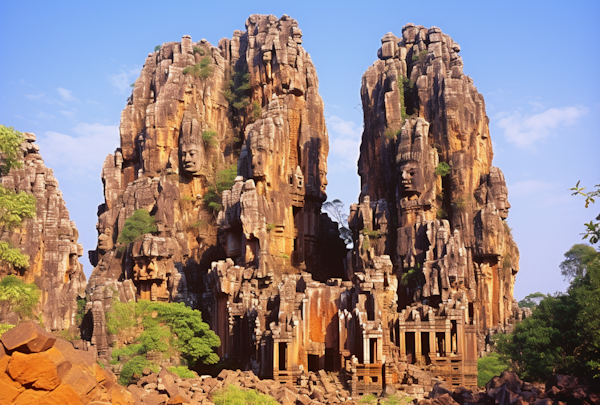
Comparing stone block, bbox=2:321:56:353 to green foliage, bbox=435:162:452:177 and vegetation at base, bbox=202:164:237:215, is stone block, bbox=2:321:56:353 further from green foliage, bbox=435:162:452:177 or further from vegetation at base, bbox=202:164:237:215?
vegetation at base, bbox=202:164:237:215

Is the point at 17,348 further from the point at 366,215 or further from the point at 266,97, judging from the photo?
the point at 266,97

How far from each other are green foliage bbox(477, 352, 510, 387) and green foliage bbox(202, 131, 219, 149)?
27.7 metres

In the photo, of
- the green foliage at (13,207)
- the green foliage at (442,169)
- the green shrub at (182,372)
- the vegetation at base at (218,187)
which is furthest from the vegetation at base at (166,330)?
the green foliage at (442,169)

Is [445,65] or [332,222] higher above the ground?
[445,65]

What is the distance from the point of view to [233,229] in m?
51.2

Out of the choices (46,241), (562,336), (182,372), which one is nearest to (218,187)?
(46,241)

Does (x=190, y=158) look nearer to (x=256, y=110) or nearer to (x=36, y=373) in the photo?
(x=256, y=110)

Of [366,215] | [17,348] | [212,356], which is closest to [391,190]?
[366,215]

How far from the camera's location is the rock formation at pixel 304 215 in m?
40.8

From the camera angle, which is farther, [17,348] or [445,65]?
[445,65]

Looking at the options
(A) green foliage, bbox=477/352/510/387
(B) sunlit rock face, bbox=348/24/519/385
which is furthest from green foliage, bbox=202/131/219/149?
(A) green foliage, bbox=477/352/510/387

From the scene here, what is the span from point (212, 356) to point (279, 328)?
6.62 metres

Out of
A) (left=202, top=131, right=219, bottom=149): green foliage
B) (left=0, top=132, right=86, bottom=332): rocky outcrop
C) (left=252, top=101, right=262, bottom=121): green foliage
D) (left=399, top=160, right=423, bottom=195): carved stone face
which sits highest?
(left=252, top=101, right=262, bottom=121): green foliage

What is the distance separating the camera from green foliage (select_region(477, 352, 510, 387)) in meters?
41.6
